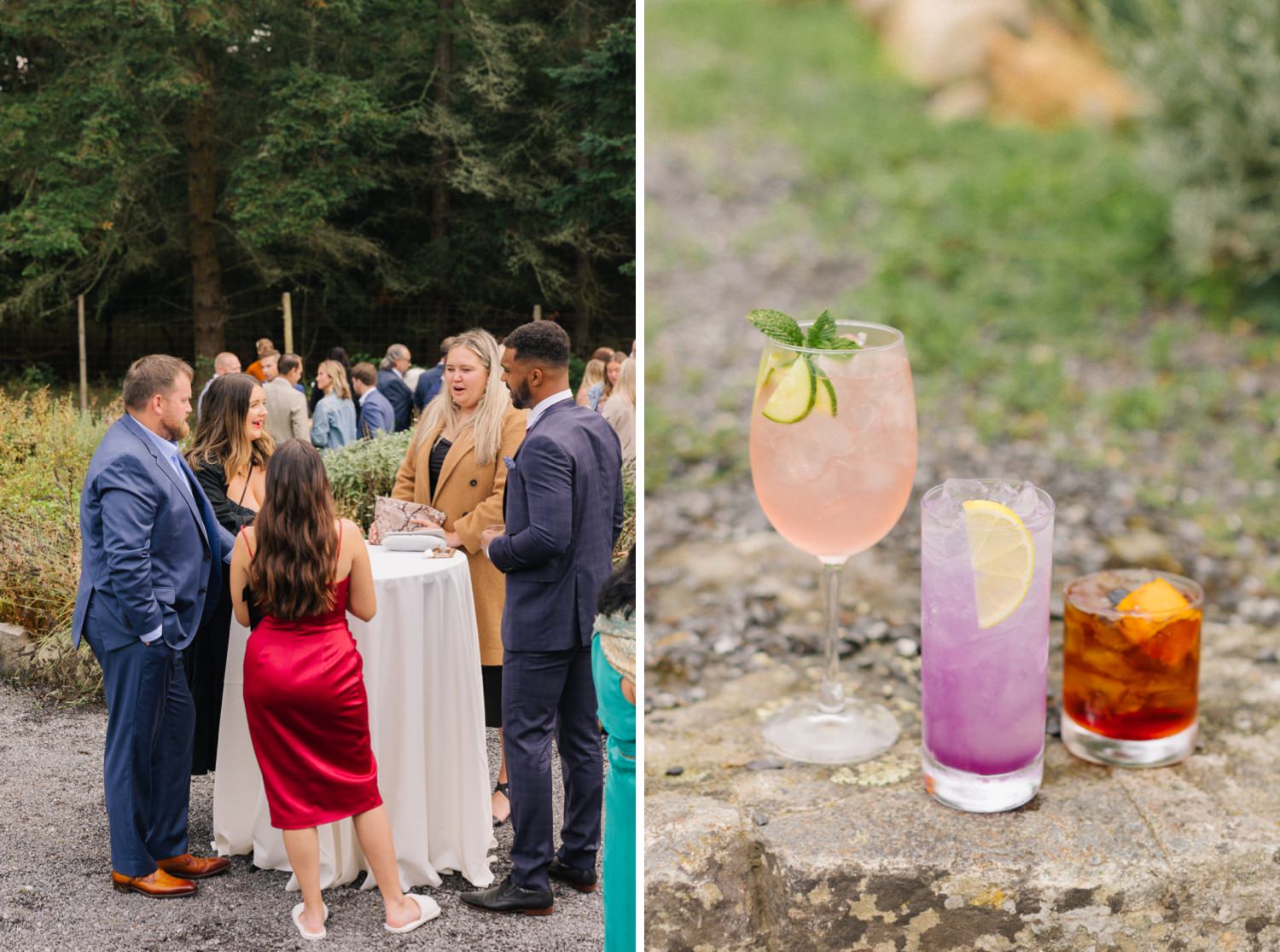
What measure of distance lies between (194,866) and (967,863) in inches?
52.9

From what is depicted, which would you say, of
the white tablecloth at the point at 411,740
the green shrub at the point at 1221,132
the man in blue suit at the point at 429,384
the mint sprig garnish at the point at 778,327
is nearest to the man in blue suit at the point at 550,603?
the white tablecloth at the point at 411,740

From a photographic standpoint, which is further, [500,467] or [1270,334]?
[1270,334]

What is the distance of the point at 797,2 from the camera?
6016 millimetres

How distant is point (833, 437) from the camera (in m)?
1.61

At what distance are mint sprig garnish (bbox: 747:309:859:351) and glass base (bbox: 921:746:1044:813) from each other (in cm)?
55

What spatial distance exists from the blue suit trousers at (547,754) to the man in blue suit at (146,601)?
555mm

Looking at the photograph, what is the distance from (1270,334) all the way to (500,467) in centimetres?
210

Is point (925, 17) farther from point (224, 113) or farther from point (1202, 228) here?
point (224, 113)

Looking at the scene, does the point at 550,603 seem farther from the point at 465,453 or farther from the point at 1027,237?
the point at 1027,237

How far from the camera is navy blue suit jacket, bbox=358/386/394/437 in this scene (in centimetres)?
242

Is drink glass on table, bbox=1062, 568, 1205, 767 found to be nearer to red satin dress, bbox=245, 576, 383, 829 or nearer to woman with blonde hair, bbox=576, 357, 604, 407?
woman with blonde hair, bbox=576, 357, 604, 407

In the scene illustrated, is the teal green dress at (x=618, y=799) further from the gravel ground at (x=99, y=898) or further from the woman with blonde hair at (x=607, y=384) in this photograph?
the woman with blonde hair at (x=607, y=384)

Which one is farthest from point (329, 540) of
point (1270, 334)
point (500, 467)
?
point (1270, 334)

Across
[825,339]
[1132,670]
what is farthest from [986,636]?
[825,339]
